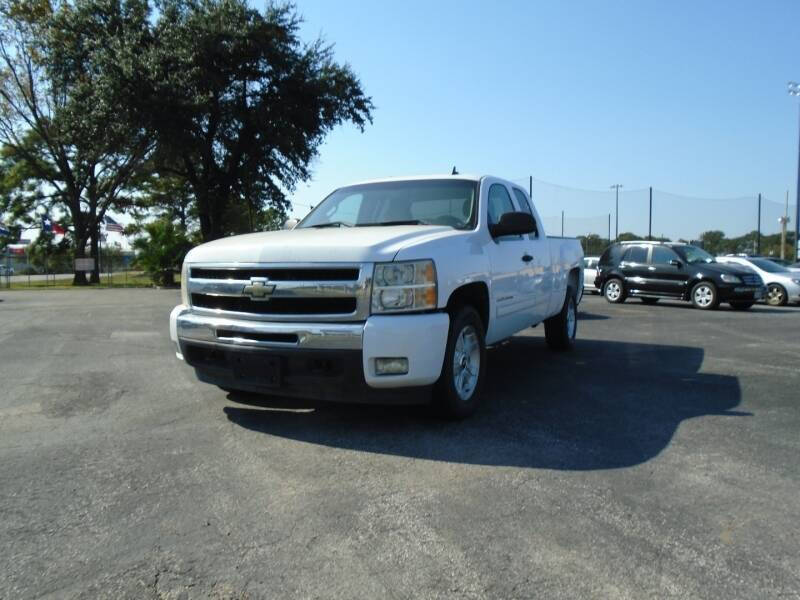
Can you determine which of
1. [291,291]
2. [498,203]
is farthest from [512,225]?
[291,291]

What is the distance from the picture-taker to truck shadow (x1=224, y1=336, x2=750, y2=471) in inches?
168

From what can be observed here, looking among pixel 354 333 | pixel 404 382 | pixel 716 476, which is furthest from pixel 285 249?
pixel 716 476

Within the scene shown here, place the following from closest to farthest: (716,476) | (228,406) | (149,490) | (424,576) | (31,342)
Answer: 1. (424,576)
2. (149,490)
3. (716,476)
4. (228,406)
5. (31,342)

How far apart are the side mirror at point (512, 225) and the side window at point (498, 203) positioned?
159 millimetres

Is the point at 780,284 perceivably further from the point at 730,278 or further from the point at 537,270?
the point at 537,270

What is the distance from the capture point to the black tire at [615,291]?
1850 cm

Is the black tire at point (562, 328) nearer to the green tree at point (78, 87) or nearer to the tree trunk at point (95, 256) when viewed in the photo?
the green tree at point (78, 87)

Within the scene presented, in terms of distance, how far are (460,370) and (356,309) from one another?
1.05 meters

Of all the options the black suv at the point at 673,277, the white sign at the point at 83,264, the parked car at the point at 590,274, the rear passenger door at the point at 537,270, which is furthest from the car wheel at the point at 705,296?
the white sign at the point at 83,264

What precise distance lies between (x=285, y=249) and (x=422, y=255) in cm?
97

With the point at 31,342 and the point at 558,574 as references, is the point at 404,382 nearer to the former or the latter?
the point at 558,574

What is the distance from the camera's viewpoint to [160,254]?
3130 cm

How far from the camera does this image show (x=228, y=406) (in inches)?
217

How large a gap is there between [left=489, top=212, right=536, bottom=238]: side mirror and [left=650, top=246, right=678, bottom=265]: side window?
13.4 meters
